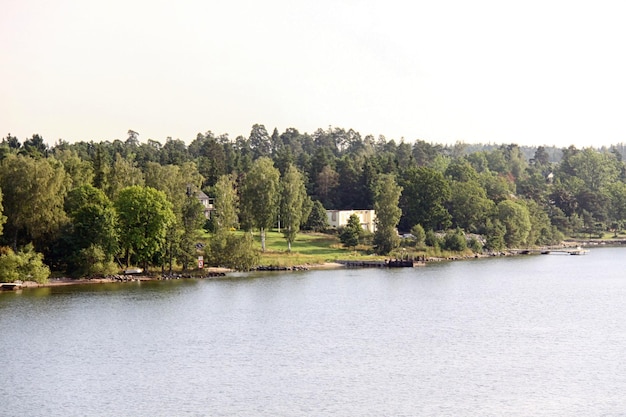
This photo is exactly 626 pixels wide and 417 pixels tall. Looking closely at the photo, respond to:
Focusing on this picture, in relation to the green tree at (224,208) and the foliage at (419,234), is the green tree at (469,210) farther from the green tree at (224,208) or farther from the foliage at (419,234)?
the green tree at (224,208)

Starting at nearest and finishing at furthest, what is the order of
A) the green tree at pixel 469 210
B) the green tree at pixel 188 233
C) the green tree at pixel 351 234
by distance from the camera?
1. the green tree at pixel 188 233
2. the green tree at pixel 351 234
3. the green tree at pixel 469 210

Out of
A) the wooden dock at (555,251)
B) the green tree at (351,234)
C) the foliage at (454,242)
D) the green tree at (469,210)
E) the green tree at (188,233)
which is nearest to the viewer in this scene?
the green tree at (188,233)

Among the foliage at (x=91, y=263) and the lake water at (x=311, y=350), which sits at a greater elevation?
the foliage at (x=91, y=263)

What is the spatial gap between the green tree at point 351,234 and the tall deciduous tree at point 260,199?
1217 cm

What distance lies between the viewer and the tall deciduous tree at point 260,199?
110 m

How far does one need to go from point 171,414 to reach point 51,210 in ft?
165

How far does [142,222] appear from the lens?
8950cm

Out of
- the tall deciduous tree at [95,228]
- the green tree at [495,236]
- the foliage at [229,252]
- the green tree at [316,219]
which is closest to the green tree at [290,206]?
the green tree at [316,219]

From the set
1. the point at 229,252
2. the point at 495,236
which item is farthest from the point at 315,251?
the point at 495,236

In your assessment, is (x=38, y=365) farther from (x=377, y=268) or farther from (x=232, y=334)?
(x=377, y=268)

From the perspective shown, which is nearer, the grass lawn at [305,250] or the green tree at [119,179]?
the green tree at [119,179]

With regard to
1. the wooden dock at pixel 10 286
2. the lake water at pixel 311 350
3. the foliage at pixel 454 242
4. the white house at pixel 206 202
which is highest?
the white house at pixel 206 202

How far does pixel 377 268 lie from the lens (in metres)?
109

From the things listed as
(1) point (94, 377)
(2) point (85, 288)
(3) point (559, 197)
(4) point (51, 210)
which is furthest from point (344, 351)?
(3) point (559, 197)
